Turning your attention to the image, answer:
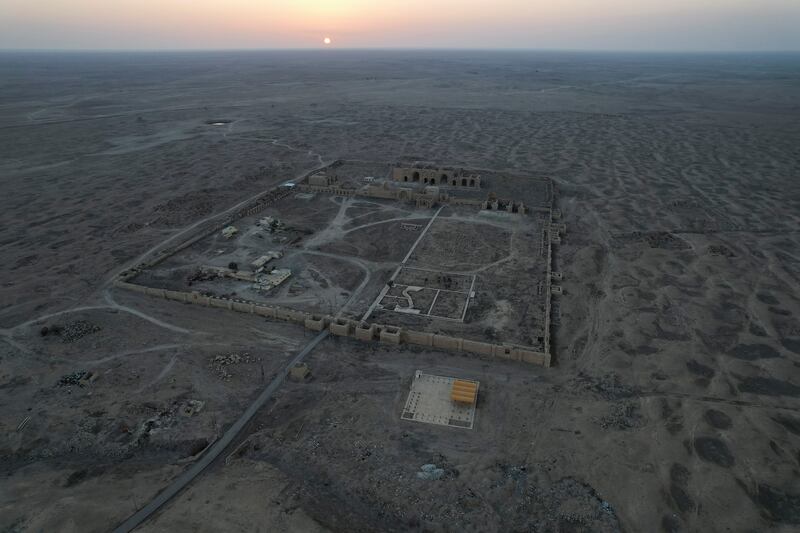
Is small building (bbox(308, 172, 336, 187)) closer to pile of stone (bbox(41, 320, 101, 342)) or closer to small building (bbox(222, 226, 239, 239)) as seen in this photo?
small building (bbox(222, 226, 239, 239))

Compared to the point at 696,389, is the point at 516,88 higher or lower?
higher

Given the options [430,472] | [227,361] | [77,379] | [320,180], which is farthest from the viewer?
[320,180]

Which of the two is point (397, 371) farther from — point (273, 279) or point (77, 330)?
point (77, 330)

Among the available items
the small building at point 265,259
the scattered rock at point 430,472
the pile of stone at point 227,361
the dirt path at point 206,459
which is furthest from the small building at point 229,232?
the scattered rock at point 430,472

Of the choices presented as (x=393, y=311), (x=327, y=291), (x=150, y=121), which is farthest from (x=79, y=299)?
(x=150, y=121)

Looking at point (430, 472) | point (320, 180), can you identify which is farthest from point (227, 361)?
point (320, 180)

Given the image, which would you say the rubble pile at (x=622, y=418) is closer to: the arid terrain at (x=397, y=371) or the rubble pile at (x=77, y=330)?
the arid terrain at (x=397, y=371)

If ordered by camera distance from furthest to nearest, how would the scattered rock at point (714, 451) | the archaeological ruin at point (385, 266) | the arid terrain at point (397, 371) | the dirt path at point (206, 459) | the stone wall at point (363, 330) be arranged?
the archaeological ruin at point (385, 266), the stone wall at point (363, 330), the scattered rock at point (714, 451), the arid terrain at point (397, 371), the dirt path at point (206, 459)

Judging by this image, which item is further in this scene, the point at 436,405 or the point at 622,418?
the point at 436,405

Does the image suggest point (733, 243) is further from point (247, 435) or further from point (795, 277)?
point (247, 435)
